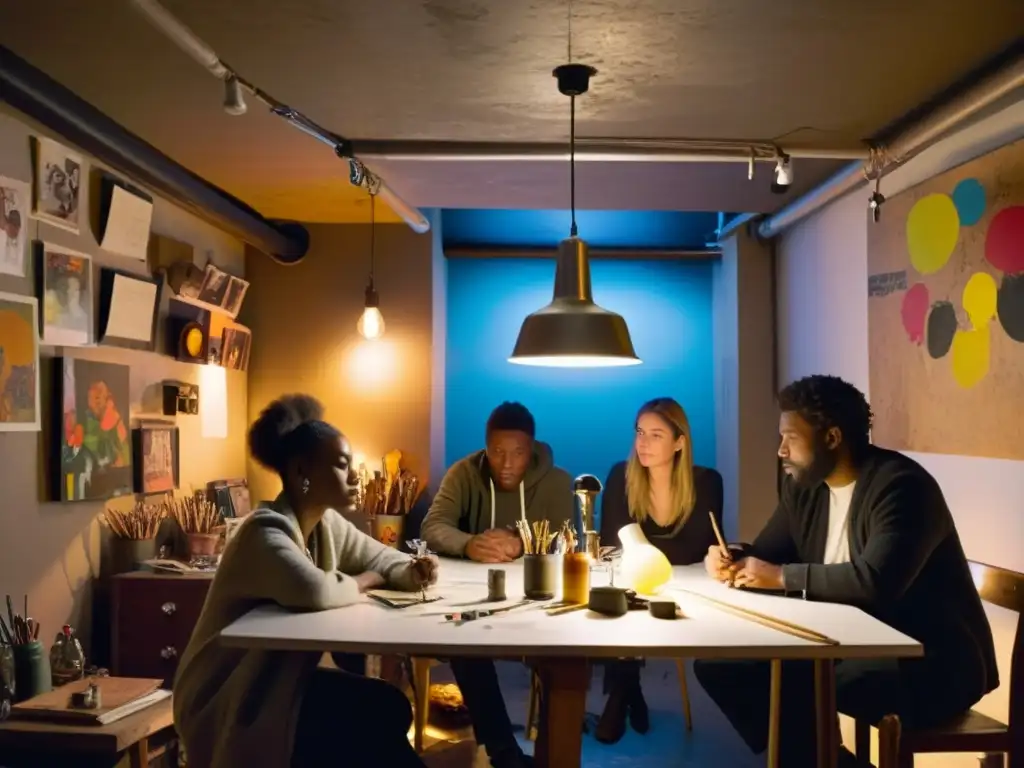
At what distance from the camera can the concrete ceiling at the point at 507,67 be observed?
2.34m

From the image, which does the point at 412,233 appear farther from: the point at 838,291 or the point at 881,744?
the point at 881,744

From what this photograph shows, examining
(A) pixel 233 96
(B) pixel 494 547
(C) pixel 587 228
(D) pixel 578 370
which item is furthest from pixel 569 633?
(D) pixel 578 370

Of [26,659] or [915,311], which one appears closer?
[26,659]

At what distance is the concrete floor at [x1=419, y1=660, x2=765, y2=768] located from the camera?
3445 millimetres

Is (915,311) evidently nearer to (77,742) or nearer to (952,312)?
(952,312)

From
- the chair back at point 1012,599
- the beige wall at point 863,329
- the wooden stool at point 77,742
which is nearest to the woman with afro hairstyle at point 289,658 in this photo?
the wooden stool at point 77,742

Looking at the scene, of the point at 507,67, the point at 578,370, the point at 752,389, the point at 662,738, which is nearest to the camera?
the point at 507,67

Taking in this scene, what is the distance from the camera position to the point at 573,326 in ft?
8.36

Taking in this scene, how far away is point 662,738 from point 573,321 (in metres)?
2.02

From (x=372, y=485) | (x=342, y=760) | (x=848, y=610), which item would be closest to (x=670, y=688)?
(x=372, y=485)

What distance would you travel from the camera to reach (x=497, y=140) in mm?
3439

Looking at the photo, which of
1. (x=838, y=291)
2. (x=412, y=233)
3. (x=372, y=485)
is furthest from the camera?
(x=412, y=233)

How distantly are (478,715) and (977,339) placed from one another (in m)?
1.97

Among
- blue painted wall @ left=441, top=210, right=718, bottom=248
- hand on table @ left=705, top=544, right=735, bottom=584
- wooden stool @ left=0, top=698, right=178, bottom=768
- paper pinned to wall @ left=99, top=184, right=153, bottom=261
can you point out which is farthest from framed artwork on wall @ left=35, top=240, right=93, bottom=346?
blue painted wall @ left=441, top=210, right=718, bottom=248
